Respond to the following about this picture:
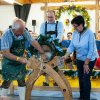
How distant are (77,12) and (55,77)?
861cm

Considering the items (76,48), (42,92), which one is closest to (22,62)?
(76,48)

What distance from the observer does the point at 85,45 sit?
371 cm

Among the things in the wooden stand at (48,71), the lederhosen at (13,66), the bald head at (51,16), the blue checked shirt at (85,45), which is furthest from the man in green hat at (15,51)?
the bald head at (51,16)

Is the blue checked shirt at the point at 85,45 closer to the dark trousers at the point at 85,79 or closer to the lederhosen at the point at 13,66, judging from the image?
the dark trousers at the point at 85,79

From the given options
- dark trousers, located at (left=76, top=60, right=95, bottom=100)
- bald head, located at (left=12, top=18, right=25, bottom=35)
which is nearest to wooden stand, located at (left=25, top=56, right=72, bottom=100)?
dark trousers, located at (left=76, top=60, right=95, bottom=100)

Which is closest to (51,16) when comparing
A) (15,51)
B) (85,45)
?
(85,45)

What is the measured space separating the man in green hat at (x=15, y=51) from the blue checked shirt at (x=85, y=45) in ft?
1.60

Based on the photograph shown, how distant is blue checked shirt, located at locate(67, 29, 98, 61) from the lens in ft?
12.0

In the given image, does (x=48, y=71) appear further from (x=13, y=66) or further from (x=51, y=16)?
(x=51, y=16)

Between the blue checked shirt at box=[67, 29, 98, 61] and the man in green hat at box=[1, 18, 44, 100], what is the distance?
0.49 metres

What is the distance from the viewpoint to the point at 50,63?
369 centimetres

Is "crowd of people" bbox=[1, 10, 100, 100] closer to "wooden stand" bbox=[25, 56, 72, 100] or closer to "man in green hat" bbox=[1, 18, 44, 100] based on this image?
"man in green hat" bbox=[1, 18, 44, 100]

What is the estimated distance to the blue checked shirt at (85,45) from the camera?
12.0ft

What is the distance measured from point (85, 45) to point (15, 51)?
2.90ft
